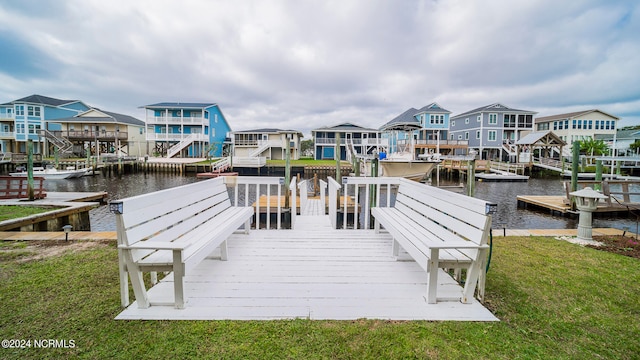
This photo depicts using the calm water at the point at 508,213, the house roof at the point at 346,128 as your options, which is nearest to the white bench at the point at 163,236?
the calm water at the point at 508,213

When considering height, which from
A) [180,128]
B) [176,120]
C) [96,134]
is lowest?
[96,134]

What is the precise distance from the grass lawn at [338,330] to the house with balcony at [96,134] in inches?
1616

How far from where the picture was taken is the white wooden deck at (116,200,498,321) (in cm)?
261

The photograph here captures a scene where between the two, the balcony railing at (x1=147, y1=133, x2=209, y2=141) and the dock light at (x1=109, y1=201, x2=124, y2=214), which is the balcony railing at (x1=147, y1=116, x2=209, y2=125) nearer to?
the balcony railing at (x1=147, y1=133, x2=209, y2=141)

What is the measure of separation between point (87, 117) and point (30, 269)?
47.9 meters

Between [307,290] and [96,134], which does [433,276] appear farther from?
[96,134]

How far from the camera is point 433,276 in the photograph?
2762 mm

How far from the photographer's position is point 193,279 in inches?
128

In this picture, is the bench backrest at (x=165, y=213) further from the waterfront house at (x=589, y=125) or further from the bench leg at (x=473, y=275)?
the waterfront house at (x=589, y=125)

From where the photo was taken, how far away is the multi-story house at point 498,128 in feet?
131

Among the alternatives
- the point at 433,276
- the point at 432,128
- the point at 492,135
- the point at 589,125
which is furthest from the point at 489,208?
the point at 589,125

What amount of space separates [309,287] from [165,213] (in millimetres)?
1667

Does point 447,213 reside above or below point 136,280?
above

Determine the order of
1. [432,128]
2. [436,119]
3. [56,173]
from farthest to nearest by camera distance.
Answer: [436,119] < [432,128] < [56,173]
